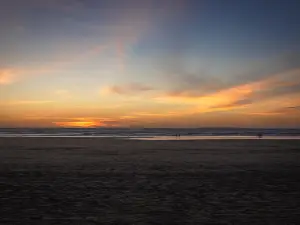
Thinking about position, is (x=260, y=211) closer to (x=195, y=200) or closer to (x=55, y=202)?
(x=195, y=200)

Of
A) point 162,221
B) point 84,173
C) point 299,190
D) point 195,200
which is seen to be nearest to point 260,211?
point 195,200

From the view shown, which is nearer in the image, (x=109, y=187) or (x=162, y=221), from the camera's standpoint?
(x=162, y=221)

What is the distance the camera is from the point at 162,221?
10172mm

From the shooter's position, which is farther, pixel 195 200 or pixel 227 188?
pixel 227 188

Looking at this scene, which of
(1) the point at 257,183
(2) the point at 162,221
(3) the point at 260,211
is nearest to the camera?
(2) the point at 162,221

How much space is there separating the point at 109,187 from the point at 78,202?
115 inches

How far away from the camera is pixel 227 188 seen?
14930 millimetres

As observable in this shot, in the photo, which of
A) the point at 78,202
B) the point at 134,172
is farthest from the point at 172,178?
the point at 78,202

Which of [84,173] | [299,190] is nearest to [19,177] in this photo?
[84,173]

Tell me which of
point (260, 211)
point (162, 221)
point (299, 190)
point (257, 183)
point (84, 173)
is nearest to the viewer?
point (162, 221)

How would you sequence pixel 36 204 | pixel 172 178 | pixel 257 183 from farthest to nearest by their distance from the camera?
1. pixel 172 178
2. pixel 257 183
3. pixel 36 204

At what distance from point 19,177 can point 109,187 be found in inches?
201

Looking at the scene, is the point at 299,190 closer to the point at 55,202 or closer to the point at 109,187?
the point at 109,187

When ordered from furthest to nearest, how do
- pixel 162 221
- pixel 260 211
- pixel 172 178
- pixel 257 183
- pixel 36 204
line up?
pixel 172 178 < pixel 257 183 < pixel 36 204 < pixel 260 211 < pixel 162 221
